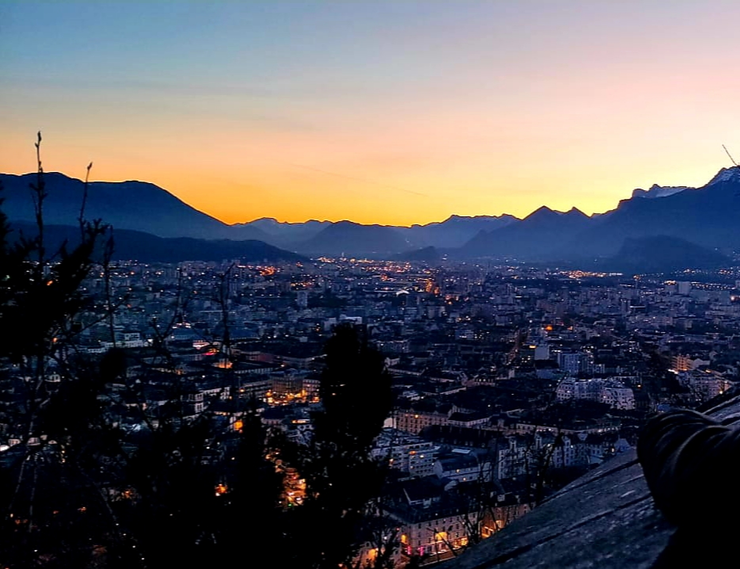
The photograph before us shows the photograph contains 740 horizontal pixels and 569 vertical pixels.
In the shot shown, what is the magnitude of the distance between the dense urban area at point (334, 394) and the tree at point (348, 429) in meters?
0.03

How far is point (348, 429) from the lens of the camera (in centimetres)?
463

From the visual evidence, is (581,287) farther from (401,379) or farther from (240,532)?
(240,532)

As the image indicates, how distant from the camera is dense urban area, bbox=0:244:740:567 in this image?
3.54 meters

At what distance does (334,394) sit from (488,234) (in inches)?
5822

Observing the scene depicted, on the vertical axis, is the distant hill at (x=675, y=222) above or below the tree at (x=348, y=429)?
above

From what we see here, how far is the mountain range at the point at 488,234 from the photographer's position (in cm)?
7050

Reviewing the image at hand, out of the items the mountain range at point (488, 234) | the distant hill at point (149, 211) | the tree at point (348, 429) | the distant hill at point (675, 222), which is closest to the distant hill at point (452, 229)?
the mountain range at point (488, 234)

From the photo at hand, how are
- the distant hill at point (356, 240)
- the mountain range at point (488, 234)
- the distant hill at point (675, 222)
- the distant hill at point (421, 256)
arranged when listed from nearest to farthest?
the mountain range at point (488, 234)
the distant hill at point (675, 222)
the distant hill at point (421, 256)
the distant hill at point (356, 240)

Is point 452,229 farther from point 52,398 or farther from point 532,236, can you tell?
point 52,398

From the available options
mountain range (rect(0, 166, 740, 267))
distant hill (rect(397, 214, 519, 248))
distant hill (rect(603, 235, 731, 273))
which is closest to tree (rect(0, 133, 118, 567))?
mountain range (rect(0, 166, 740, 267))

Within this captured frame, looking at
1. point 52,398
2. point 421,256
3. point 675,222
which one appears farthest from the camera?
point 421,256

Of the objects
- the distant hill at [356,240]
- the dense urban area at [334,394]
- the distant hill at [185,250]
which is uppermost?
the distant hill at [356,240]

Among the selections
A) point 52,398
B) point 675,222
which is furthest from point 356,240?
point 52,398

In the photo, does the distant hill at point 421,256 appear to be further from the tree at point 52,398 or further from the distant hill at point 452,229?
the tree at point 52,398
